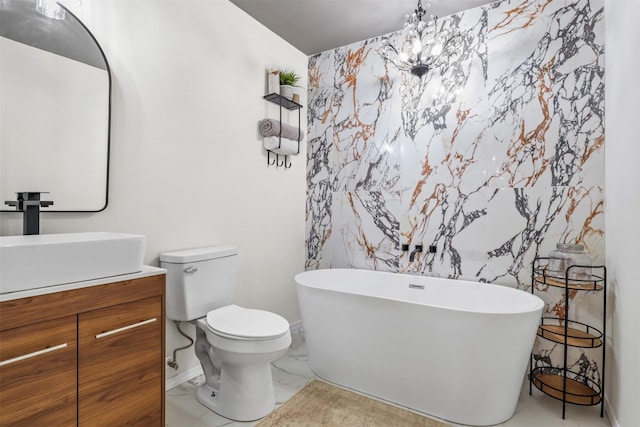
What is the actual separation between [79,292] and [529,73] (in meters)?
3.00

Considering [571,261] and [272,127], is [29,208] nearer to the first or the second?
[272,127]

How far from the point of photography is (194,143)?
2.33 metres

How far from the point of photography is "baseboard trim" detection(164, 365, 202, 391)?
2.17m

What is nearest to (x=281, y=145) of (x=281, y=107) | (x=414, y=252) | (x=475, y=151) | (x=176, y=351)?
(x=281, y=107)

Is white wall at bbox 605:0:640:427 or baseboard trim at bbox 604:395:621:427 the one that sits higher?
white wall at bbox 605:0:640:427

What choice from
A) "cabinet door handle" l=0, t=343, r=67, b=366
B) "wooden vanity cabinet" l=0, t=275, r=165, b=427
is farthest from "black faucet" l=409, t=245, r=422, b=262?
"cabinet door handle" l=0, t=343, r=67, b=366

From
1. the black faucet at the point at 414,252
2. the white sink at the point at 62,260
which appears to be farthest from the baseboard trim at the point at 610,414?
the white sink at the point at 62,260

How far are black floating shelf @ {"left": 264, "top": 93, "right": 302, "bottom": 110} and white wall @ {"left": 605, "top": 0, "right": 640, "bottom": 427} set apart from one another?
221 centimetres

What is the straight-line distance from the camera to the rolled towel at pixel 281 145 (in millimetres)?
2883

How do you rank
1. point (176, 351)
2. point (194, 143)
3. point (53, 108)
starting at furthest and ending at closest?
1. point (194, 143)
2. point (176, 351)
3. point (53, 108)

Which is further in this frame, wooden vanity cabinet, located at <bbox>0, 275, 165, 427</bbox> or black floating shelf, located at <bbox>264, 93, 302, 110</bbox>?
black floating shelf, located at <bbox>264, 93, 302, 110</bbox>

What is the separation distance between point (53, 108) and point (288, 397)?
204 centimetres

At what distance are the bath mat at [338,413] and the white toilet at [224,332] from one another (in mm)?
117

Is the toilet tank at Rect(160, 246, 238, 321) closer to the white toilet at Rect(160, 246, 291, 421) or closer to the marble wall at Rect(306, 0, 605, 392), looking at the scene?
the white toilet at Rect(160, 246, 291, 421)
